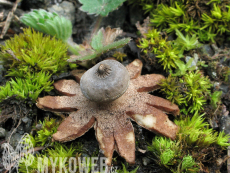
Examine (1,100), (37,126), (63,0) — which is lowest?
(37,126)

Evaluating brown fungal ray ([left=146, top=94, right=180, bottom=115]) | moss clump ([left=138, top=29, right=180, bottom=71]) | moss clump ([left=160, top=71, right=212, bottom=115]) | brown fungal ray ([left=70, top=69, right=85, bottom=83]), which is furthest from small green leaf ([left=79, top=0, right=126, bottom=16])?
brown fungal ray ([left=146, top=94, right=180, bottom=115])

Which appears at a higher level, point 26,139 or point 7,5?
point 7,5

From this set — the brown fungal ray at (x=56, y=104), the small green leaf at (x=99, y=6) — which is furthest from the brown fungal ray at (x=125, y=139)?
the small green leaf at (x=99, y=6)

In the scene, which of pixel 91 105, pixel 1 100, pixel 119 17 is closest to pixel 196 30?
pixel 119 17

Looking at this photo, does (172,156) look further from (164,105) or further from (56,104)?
(56,104)

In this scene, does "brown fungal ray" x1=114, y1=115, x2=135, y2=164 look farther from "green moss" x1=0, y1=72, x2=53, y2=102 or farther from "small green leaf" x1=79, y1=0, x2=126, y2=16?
"small green leaf" x1=79, y1=0, x2=126, y2=16

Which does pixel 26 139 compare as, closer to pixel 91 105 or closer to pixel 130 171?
pixel 91 105

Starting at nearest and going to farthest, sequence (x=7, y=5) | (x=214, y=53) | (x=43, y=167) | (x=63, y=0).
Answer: (x=43, y=167), (x=214, y=53), (x=7, y=5), (x=63, y=0)

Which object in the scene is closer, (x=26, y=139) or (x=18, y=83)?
(x=26, y=139)

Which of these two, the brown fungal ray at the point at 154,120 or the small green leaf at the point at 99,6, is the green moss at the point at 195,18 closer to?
the small green leaf at the point at 99,6
